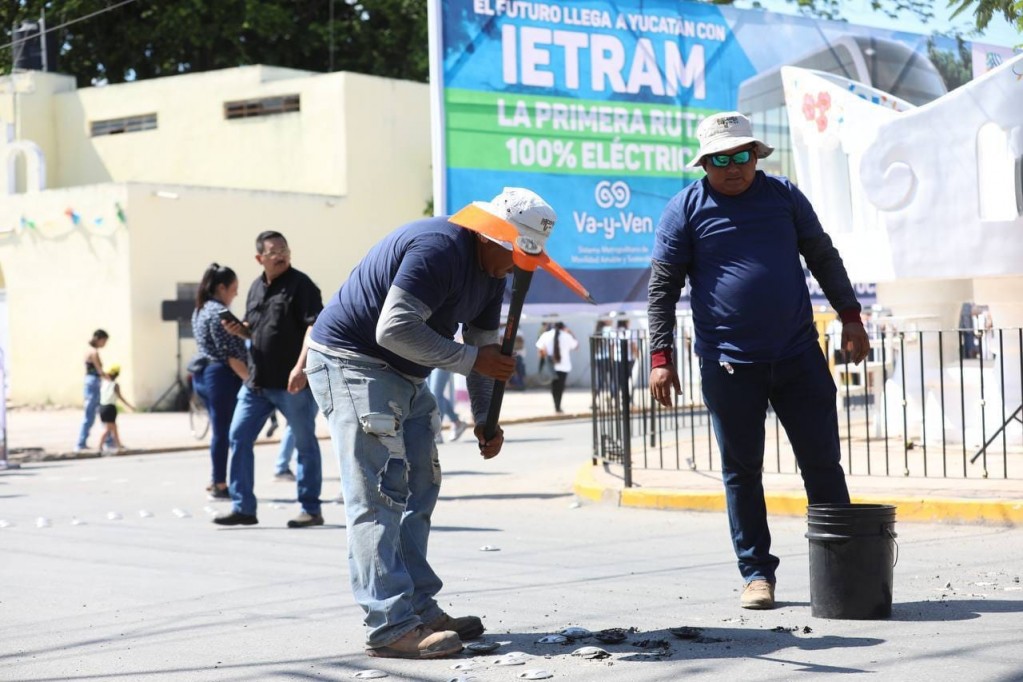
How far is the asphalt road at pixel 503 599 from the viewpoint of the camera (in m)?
5.25

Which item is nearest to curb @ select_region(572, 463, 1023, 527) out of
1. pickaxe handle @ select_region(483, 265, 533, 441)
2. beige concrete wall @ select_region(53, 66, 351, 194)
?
pickaxe handle @ select_region(483, 265, 533, 441)

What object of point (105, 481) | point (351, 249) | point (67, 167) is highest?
point (67, 167)

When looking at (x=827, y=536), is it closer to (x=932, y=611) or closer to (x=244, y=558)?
(x=932, y=611)

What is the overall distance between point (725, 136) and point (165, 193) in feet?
79.3

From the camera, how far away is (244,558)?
27.5 feet

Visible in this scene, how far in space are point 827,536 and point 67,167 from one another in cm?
3354

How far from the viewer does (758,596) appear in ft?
20.1

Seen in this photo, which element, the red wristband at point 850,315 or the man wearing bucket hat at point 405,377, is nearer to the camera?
the man wearing bucket hat at point 405,377

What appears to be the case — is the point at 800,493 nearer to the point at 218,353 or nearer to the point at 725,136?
the point at 218,353

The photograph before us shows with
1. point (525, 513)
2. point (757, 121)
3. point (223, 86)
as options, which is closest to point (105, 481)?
point (525, 513)

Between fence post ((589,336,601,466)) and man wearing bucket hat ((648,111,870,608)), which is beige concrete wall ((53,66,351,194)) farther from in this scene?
man wearing bucket hat ((648,111,870,608))

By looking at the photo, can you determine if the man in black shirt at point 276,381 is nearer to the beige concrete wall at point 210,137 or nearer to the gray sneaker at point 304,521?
the gray sneaker at point 304,521

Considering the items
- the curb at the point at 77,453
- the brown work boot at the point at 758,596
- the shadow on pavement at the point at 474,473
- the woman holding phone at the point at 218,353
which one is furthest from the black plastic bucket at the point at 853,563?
the curb at the point at 77,453

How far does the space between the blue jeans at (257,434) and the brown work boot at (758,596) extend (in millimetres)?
4221
